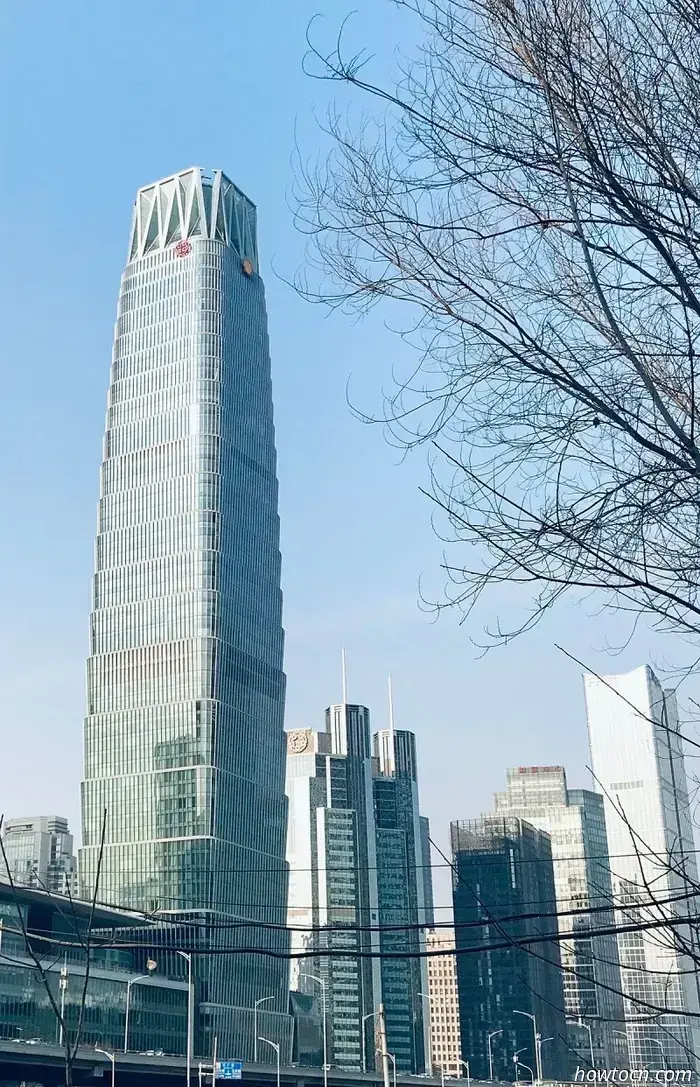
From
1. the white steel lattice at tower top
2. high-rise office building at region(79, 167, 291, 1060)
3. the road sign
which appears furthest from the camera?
the white steel lattice at tower top

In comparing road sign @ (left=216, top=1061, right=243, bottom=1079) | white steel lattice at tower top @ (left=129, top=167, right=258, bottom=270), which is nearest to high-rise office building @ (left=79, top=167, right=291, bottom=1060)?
white steel lattice at tower top @ (left=129, top=167, right=258, bottom=270)

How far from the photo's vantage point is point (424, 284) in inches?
276

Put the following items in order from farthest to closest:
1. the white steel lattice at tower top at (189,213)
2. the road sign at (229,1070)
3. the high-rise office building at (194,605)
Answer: the white steel lattice at tower top at (189,213), the high-rise office building at (194,605), the road sign at (229,1070)

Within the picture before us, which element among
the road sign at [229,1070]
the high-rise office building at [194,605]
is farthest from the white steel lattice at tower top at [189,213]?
the road sign at [229,1070]

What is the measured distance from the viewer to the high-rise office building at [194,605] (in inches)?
5468

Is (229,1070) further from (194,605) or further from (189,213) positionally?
(189,213)

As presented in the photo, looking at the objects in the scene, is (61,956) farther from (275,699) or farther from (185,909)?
(275,699)

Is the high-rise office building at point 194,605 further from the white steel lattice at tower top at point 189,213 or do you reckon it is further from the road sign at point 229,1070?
the road sign at point 229,1070

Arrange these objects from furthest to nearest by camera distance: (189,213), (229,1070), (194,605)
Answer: (189,213) → (194,605) → (229,1070)

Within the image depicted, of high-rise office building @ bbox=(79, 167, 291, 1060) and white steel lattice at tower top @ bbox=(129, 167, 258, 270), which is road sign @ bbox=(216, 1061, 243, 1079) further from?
white steel lattice at tower top @ bbox=(129, 167, 258, 270)

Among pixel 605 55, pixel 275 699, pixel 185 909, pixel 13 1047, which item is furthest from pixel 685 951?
pixel 275 699

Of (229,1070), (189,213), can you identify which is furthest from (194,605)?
(229,1070)

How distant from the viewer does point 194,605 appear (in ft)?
477

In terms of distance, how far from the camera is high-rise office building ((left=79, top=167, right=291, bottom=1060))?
13888cm
